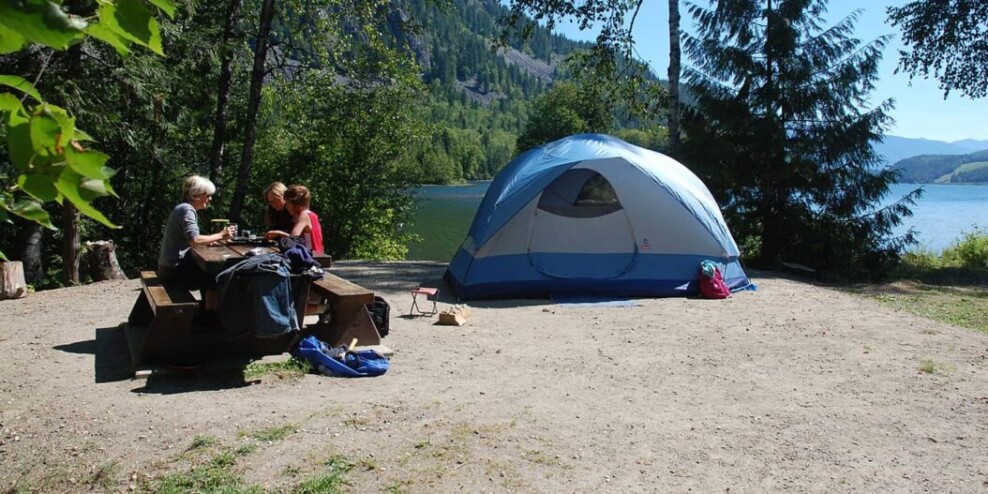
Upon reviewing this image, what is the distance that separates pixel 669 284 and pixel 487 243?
7.23 feet

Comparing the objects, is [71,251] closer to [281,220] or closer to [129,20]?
[281,220]

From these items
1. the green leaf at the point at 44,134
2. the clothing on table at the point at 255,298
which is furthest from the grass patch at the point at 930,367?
the green leaf at the point at 44,134

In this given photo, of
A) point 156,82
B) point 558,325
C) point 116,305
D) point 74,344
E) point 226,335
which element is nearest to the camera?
point 226,335

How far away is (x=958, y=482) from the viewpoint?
3512 millimetres

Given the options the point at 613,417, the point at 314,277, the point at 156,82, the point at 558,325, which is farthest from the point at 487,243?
the point at 156,82

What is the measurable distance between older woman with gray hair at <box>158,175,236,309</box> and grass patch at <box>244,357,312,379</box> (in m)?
0.86

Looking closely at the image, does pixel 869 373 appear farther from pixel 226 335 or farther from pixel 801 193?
pixel 801 193

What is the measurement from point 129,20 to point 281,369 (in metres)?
4.30

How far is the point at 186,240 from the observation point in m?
5.58

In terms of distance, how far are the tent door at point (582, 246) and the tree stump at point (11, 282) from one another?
5912 mm

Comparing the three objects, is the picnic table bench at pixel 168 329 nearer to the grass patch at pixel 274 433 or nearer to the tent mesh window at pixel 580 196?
the grass patch at pixel 274 433

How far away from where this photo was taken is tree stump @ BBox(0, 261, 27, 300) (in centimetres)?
823

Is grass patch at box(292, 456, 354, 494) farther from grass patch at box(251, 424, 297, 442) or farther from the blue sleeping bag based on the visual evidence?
the blue sleeping bag

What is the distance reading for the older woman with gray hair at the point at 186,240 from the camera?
553 centimetres
